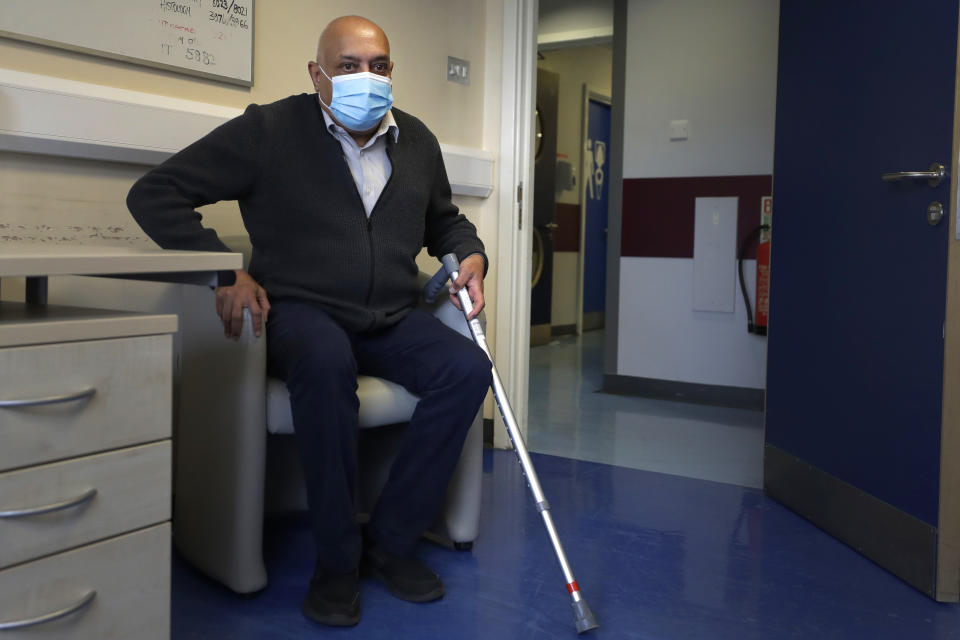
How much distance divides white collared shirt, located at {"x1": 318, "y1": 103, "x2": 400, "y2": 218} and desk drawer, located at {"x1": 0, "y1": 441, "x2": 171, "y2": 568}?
0.93m

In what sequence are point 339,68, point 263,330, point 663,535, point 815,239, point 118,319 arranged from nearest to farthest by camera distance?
point 118,319 < point 263,330 < point 339,68 < point 663,535 < point 815,239

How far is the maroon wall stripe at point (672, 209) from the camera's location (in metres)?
4.17

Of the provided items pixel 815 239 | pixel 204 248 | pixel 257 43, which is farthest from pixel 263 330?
pixel 815 239

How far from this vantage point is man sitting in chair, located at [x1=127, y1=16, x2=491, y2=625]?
5.62ft

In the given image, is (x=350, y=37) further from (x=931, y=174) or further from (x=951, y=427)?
(x=951, y=427)

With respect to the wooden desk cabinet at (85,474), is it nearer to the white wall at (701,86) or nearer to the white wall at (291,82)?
the white wall at (291,82)

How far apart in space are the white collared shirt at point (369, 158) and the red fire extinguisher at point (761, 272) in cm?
249

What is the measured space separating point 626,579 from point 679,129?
9.30 feet

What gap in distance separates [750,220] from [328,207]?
277cm

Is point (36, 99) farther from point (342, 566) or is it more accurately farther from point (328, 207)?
point (342, 566)

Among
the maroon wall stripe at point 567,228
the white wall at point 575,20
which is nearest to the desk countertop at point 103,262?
the white wall at point 575,20

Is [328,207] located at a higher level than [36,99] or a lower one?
lower

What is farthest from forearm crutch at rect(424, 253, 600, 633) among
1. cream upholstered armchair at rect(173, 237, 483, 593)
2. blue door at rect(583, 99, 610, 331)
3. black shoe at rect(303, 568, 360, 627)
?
blue door at rect(583, 99, 610, 331)

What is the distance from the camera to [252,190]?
192 centimetres
